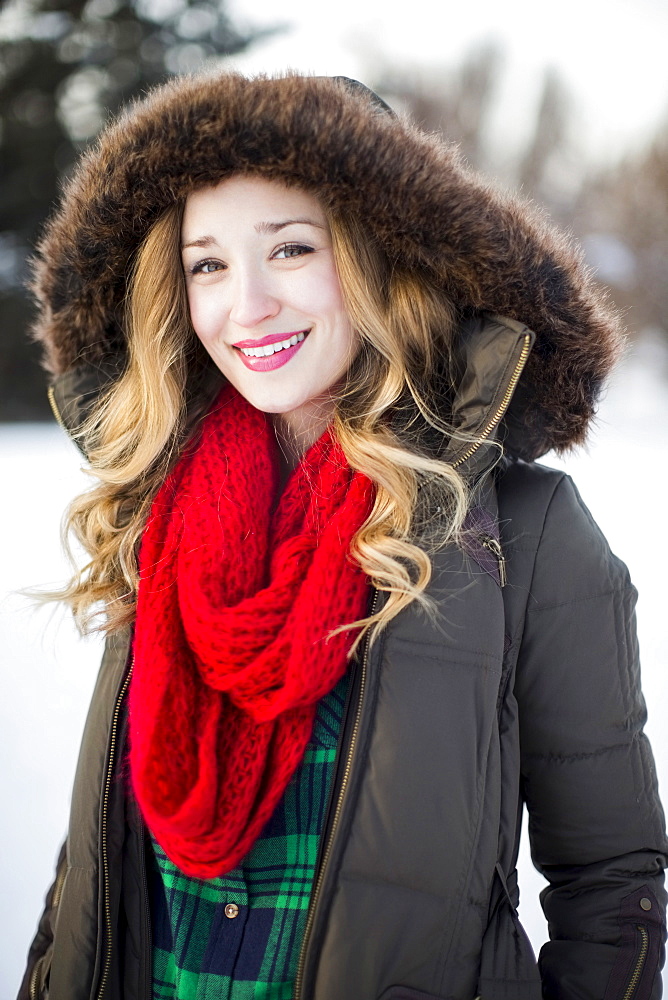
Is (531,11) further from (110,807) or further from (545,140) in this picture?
(110,807)

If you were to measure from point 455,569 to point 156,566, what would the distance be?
21.0 inches

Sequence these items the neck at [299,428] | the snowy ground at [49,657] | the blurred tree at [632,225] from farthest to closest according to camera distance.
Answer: the blurred tree at [632,225]
the snowy ground at [49,657]
the neck at [299,428]

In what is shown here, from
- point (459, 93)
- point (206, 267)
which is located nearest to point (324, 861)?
point (206, 267)

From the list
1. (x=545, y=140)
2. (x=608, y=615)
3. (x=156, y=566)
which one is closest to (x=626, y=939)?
(x=608, y=615)

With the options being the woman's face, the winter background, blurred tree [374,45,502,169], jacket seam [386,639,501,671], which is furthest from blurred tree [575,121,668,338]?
jacket seam [386,639,501,671]

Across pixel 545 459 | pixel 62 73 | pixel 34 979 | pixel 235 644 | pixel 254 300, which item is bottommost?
pixel 34 979

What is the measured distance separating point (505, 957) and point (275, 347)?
1036 millimetres

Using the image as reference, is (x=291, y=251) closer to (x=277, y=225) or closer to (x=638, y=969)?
(x=277, y=225)

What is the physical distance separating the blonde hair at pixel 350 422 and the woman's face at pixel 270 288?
0.15 feet

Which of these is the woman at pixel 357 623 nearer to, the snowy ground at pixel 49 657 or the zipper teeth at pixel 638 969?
the zipper teeth at pixel 638 969

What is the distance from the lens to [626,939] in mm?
1189

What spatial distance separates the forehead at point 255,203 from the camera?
1.35 meters

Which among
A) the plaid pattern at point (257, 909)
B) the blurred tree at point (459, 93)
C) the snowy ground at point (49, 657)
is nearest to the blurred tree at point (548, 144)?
the blurred tree at point (459, 93)

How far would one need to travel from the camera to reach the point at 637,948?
1184mm
